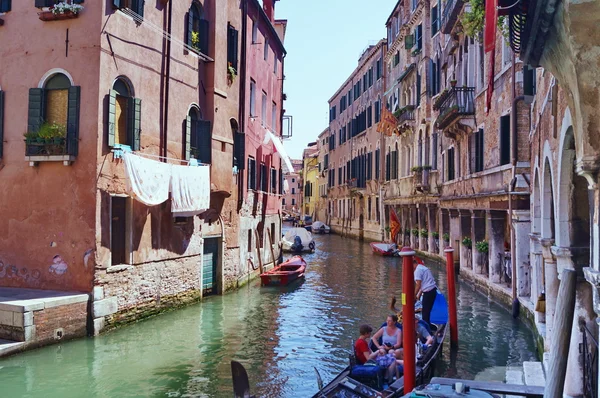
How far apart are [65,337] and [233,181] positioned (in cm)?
702

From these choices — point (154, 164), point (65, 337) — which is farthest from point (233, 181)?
point (65, 337)

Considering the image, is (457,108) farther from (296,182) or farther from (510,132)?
(296,182)

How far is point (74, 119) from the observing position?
10188mm

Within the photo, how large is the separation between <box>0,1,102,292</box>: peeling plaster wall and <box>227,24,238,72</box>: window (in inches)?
208

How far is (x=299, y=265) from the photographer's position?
61.5ft

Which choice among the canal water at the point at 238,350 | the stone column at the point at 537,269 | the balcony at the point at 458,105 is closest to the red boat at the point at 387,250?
the balcony at the point at 458,105

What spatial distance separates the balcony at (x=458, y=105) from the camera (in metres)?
A: 16.5

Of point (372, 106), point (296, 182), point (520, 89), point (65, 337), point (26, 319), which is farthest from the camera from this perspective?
point (296, 182)

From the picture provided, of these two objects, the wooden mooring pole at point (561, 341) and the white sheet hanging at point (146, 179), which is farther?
the white sheet hanging at point (146, 179)

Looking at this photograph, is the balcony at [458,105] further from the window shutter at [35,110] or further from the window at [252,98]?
the window shutter at [35,110]

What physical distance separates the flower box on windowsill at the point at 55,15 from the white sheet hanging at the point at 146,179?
276 cm

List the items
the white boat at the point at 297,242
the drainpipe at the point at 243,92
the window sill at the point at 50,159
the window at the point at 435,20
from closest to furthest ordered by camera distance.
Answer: the window sill at the point at 50,159
the drainpipe at the point at 243,92
the window at the point at 435,20
the white boat at the point at 297,242

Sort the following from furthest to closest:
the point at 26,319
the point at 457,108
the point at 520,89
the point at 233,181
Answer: the point at 457,108 < the point at 233,181 < the point at 520,89 < the point at 26,319

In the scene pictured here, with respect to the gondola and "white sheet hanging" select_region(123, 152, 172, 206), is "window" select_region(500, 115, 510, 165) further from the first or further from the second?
"white sheet hanging" select_region(123, 152, 172, 206)
